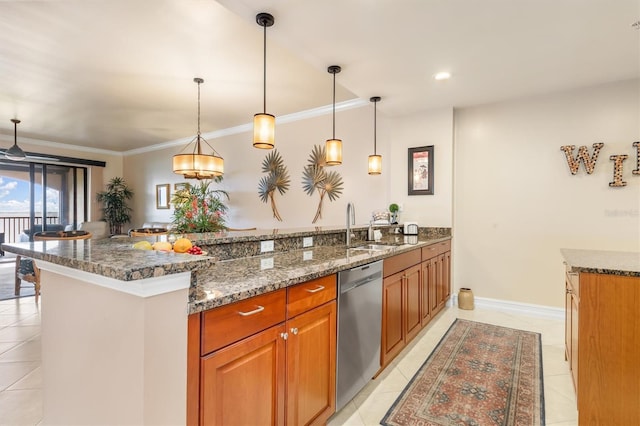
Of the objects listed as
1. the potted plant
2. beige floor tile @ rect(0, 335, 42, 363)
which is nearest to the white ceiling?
the potted plant

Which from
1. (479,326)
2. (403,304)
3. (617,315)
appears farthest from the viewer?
(479,326)

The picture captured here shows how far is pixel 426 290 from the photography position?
9.96 ft

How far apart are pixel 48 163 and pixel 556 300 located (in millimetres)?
10279

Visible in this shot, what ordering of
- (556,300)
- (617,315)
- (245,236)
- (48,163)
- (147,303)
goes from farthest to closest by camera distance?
1. (48,163)
2. (556,300)
3. (245,236)
4. (617,315)
5. (147,303)

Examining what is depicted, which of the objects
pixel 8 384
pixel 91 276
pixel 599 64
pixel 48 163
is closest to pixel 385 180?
pixel 599 64

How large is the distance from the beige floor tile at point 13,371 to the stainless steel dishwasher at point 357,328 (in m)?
2.39

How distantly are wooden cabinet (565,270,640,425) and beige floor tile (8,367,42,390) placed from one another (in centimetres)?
344

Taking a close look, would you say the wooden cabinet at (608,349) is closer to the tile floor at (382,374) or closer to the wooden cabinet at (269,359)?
the tile floor at (382,374)

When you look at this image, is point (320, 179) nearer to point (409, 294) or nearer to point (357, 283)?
point (409, 294)

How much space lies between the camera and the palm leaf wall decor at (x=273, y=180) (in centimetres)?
521

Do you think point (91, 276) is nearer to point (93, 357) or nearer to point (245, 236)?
point (93, 357)

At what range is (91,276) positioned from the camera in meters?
1.10

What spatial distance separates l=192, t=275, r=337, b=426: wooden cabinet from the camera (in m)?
1.04

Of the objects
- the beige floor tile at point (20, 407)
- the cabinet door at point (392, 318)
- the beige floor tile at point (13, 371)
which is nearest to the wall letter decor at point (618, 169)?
the cabinet door at point (392, 318)
